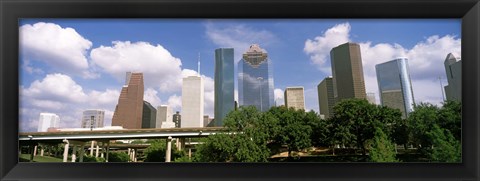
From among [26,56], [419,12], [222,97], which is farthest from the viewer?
[222,97]

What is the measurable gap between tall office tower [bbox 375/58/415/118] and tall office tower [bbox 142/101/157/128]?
1.87 meters

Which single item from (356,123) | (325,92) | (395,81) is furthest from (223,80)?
(356,123)

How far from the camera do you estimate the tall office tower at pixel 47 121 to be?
1890 millimetres

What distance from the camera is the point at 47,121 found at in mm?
2047

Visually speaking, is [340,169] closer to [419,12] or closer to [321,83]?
[419,12]

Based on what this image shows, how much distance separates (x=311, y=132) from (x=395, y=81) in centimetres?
265

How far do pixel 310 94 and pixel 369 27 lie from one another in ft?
3.44

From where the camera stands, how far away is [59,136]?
2.59 metres

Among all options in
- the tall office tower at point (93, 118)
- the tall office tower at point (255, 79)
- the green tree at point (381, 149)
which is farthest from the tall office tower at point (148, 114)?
the green tree at point (381, 149)

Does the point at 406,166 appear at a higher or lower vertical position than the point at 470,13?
lower

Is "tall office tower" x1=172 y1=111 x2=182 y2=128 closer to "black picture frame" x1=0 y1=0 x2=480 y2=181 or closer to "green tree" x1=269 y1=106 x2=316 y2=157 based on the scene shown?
"black picture frame" x1=0 y1=0 x2=480 y2=181

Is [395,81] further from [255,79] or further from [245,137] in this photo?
[245,137]

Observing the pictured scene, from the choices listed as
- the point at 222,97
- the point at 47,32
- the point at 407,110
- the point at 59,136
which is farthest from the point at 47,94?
the point at 407,110

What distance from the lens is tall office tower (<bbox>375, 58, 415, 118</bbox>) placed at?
7.80ft
